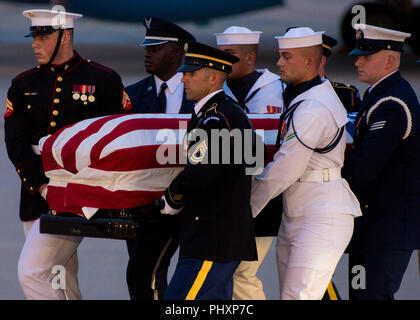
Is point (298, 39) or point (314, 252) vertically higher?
point (298, 39)

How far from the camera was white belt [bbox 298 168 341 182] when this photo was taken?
12.7 feet

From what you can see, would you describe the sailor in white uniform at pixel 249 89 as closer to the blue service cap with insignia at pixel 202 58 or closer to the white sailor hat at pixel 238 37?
the white sailor hat at pixel 238 37

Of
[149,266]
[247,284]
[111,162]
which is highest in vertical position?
[111,162]

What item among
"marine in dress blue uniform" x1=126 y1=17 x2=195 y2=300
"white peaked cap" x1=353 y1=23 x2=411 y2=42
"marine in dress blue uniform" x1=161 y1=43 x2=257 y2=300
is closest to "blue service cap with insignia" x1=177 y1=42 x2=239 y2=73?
"marine in dress blue uniform" x1=161 y1=43 x2=257 y2=300

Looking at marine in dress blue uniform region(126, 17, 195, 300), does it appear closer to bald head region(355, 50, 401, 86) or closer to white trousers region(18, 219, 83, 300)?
white trousers region(18, 219, 83, 300)

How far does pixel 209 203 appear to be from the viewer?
3.63 m

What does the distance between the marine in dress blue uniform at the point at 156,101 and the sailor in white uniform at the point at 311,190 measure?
0.67m

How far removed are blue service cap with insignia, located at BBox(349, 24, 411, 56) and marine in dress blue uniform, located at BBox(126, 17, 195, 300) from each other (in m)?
0.81

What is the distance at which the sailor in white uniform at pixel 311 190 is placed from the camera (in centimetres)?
379

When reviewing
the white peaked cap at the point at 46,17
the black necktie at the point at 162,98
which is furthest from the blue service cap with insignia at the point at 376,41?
the white peaked cap at the point at 46,17

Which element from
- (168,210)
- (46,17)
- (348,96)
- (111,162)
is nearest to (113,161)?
(111,162)

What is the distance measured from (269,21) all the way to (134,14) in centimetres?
951

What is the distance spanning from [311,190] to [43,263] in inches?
52.2

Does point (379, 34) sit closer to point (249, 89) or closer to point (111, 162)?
point (249, 89)
